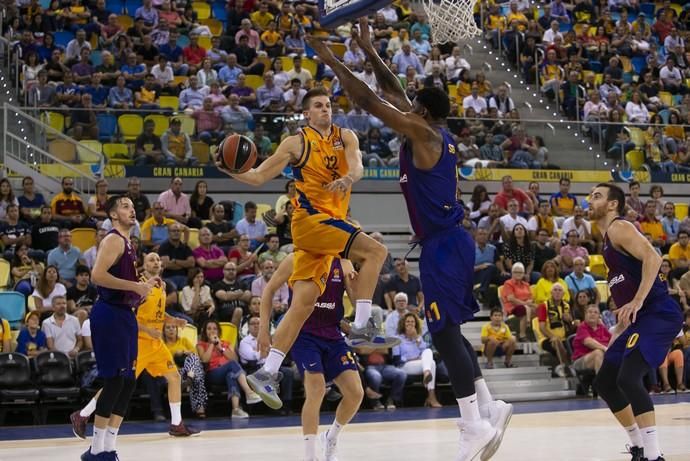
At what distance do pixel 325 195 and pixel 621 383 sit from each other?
8.49 ft

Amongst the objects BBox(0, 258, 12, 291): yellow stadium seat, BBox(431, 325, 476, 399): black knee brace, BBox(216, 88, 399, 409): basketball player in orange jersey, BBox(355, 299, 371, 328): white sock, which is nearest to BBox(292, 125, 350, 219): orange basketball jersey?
BBox(216, 88, 399, 409): basketball player in orange jersey

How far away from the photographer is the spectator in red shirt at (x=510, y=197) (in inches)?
706

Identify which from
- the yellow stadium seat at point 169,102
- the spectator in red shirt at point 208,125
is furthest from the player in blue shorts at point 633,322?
the yellow stadium seat at point 169,102

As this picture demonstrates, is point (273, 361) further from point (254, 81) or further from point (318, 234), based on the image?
point (254, 81)

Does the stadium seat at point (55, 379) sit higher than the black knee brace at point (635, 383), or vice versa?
the black knee brace at point (635, 383)

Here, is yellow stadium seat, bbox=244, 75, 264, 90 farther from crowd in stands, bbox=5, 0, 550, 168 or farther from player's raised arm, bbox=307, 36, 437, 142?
player's raised arm, bbox=307, 36, 437, 142

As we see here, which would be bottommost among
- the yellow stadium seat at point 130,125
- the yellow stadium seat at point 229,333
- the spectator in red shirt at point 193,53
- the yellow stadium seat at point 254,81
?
the yellow stadium seat at point 229,333

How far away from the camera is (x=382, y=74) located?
7695mm

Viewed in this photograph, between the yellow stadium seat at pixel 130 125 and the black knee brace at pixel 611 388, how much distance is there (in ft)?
34.2

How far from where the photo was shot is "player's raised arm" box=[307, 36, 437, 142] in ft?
22.7

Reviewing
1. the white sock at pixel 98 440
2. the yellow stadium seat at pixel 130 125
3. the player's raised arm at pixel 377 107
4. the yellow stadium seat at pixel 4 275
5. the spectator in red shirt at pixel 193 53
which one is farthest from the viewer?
the spectator in red shirt at pixel 193 53

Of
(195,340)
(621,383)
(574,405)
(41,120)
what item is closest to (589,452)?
(621,383)

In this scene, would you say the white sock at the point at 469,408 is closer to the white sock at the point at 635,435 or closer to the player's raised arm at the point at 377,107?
the white sock at the point at 635,435

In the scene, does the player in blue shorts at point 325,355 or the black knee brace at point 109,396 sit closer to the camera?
the player in blue shorts at point 325,355
